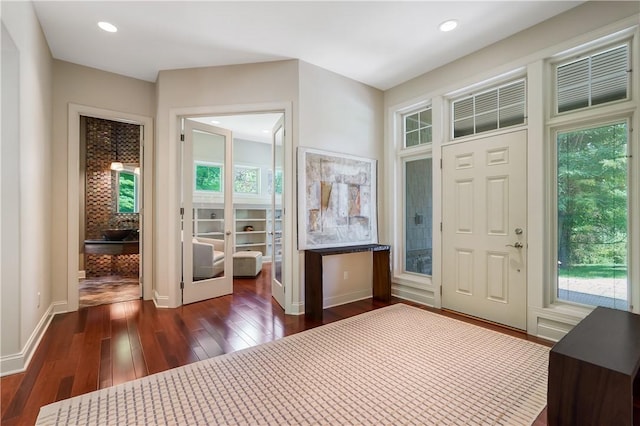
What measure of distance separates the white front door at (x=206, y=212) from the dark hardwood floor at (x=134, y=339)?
28 centimetres

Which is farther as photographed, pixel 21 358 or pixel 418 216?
pixel 418 216

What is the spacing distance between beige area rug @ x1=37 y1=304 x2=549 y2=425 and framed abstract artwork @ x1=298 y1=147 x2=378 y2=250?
136 cm

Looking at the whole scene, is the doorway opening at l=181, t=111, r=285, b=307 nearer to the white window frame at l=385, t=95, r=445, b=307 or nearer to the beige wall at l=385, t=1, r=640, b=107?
the white window frame at l=385, t=95, r=445, b=307

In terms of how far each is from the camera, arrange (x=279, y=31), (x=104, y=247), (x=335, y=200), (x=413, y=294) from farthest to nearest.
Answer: (x=104, y=247) < (x=413, y=294) < (x=335, y=200) < (x=279, y=31)

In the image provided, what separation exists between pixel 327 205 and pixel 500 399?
8.38 ft

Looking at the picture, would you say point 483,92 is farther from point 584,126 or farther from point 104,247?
point 104,247

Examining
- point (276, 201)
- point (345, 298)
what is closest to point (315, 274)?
point (345, 298)

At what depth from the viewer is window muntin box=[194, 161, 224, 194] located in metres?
4.02

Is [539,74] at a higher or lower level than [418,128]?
higher

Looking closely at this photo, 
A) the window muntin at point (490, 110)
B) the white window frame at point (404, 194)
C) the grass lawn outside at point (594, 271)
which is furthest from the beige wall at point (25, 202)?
the grass lawn outside at point (594, 271)

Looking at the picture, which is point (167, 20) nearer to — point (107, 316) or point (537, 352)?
point (107, 316)

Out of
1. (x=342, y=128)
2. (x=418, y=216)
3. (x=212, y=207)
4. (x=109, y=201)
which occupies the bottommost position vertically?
(x=418, y=216)

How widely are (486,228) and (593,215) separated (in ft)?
2.97

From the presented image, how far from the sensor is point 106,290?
14.8ft
